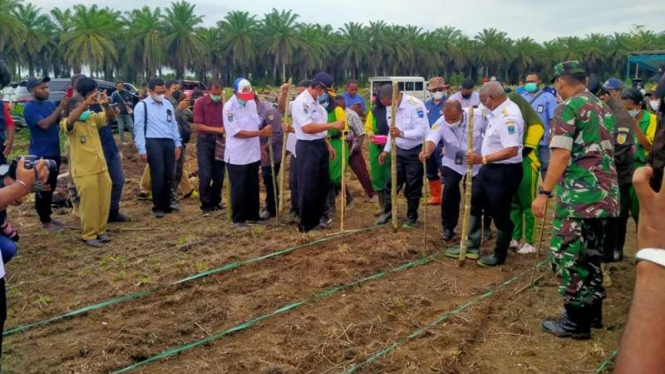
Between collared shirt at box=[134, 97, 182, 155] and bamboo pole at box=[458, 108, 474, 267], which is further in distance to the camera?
collared shirt at box=[134, 97, 182, 155]

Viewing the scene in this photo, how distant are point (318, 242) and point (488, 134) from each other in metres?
2.16

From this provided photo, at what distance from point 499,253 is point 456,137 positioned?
1379mm

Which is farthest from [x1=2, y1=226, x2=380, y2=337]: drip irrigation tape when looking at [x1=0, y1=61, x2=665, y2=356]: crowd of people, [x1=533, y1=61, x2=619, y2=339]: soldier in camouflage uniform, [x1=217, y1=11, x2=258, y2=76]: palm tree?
[x1=217, y1=11, x2=258, y2=76]: palm tree

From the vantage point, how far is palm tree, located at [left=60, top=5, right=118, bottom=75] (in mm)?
47906

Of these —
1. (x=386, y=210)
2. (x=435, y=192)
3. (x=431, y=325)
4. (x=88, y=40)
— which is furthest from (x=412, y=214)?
(x=88, y=40)

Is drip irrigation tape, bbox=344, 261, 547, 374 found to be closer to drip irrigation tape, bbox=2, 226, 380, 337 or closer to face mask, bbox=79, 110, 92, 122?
drip irrigation tape, bbox=2, 226, 380, 337

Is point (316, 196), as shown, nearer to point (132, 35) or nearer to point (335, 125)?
point (335, 125)

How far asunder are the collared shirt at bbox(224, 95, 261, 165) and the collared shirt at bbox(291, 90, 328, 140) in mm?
637

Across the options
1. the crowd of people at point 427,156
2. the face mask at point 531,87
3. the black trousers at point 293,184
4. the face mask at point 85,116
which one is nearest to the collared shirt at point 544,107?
the crowd of people at point 427,156

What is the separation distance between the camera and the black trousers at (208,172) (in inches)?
304

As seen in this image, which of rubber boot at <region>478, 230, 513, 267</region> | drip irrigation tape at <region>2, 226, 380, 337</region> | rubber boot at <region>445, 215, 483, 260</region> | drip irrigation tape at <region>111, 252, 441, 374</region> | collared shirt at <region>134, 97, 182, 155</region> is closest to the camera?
drip irrigation tape at <region>111, 252, 441, 374</region>

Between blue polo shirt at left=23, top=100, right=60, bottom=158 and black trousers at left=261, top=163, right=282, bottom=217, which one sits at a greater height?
blue polo shirt at left=23, top=100, right=60, bottom=158

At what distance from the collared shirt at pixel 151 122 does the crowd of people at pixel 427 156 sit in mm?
13

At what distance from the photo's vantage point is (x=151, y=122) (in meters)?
7.40
